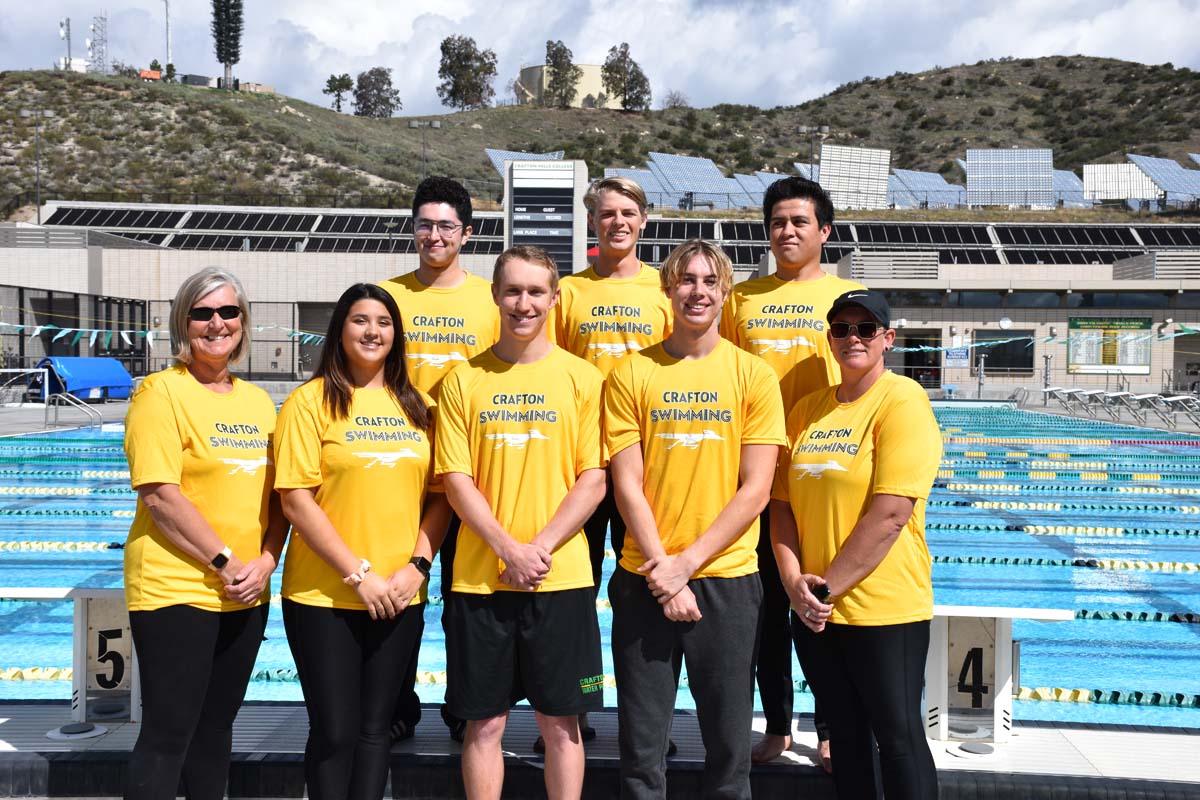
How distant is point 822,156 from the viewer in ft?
124

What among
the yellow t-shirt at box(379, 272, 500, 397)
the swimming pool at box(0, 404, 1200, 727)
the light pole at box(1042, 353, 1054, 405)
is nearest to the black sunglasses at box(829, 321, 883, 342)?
the yellow t-shirt at box(379, 272, 500, 397)

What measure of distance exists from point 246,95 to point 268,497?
7819 cm

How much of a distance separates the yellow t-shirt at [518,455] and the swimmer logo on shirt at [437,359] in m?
0.50

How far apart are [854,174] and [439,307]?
37.9 meters

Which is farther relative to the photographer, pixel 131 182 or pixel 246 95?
pixel 246 95

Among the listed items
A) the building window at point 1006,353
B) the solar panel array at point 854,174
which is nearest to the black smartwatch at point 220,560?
the building window at point 1006,353

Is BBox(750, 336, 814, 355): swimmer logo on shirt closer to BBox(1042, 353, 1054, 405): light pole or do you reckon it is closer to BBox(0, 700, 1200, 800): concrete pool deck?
BBox(0, 700, 1200, 800): concrete pool deck

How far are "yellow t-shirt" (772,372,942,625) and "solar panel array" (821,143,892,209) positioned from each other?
37269 millimetres

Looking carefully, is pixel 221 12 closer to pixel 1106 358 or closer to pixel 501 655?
pixel 1106 358

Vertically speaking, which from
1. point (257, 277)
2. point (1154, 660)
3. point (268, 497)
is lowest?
point (1154, 660)

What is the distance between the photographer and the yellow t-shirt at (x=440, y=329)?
3.03 m

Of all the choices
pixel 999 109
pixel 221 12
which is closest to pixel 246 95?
pixel 221 12

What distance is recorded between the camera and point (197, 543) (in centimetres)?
241

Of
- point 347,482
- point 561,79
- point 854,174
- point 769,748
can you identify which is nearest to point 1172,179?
point 854,174
